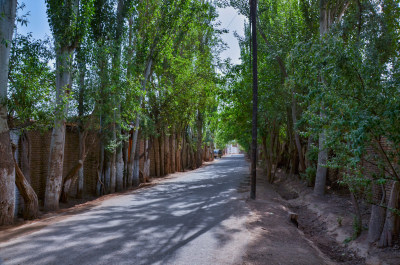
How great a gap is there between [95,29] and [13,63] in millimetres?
4773

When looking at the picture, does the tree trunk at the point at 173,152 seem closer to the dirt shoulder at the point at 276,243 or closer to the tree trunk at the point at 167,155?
the tree trunk at the point at 167,155

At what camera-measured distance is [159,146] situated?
23125 mm

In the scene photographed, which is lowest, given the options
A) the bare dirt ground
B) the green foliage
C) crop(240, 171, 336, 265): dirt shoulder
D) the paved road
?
the bare dirt ground

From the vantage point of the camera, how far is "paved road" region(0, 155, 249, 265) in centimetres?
492

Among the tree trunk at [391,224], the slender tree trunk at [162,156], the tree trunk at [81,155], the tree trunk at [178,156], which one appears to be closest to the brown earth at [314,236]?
the tree trunk at [391,224]

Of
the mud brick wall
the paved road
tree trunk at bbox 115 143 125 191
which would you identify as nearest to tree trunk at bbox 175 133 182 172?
tree trunk at bbox 115 143 125 191

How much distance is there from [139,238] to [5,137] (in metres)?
4.36

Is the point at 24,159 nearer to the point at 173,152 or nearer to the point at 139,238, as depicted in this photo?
the point at 139,238

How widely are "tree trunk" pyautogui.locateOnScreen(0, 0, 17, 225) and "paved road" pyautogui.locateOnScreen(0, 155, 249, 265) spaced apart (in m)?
1.33

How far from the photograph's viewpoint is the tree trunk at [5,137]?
7309 mm

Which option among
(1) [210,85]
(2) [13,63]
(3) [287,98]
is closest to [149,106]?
(1) [210,85]

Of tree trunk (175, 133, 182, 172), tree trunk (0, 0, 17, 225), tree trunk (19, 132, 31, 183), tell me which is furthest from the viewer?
tree trunk (175, 133, 182, 172)

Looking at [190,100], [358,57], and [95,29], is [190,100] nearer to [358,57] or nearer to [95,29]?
[95,29]

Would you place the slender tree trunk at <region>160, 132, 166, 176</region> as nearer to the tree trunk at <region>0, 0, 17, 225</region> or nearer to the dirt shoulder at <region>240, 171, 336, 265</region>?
the dirt shoulder at <region>240, 171, 336, 265</region>
